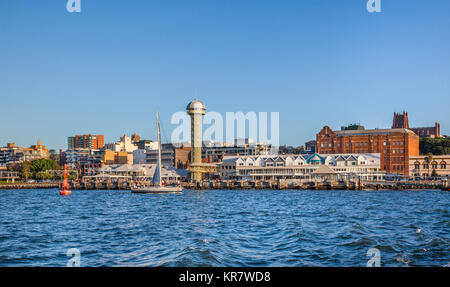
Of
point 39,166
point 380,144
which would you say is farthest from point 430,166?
point 39,166

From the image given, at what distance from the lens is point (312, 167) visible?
4540 inches

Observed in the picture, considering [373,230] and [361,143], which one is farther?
[361,143]

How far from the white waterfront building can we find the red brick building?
19.3ft

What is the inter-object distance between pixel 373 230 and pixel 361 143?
10863 centimetres

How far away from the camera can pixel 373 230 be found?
1015 inches

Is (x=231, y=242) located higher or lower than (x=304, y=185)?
higher

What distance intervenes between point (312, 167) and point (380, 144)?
24606 millimetres

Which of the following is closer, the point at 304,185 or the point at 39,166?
the point at 304,185

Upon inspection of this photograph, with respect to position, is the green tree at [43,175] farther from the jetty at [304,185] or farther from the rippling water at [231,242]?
the rippling water at [231,242]

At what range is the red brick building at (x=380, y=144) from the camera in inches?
4879

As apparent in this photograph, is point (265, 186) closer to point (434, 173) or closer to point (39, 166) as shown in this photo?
point (434, 173)
